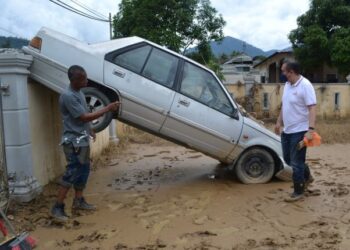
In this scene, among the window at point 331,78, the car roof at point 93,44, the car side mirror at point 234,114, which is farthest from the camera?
the window at point 331,78

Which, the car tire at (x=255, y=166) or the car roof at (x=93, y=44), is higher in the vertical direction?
the car roof at (x=93, y=44)

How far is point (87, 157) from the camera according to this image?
5.75 m

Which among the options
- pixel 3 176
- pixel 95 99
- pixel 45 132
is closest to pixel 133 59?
pixel 95 99

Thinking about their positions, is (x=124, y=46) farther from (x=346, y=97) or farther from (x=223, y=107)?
(x=346, y=97)

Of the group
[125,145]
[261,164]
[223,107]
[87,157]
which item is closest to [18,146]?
[87,157]

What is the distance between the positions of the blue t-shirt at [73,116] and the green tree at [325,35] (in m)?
22.7

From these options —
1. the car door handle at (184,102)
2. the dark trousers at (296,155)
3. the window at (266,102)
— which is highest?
the car door handle at (184,102)

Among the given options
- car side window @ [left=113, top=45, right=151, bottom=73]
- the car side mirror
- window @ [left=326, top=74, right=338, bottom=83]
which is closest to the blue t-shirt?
car side window @ [left=113, top=45, right=151, bottom=73]

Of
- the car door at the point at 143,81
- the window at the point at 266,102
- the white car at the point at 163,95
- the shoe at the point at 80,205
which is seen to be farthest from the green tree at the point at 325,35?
the shoe at the point at 80,205

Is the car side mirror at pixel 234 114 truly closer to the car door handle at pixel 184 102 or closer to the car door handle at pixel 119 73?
the car door handle at pixel 184 102

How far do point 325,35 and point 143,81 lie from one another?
23127 millimetres

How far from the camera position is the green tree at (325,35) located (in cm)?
2622

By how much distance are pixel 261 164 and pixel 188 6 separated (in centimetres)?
2124

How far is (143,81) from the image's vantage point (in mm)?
6750
